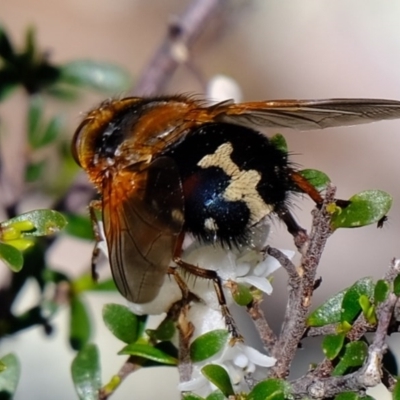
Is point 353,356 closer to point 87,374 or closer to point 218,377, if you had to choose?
point 218,377

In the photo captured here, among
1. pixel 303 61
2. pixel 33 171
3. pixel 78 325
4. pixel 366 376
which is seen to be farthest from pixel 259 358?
pixel 303 61

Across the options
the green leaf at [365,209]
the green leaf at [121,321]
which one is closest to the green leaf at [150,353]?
the green leaf at [121,321]

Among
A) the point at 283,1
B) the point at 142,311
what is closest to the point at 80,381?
the point at 142,311

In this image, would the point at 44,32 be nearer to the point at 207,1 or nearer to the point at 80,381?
the point at 207,1

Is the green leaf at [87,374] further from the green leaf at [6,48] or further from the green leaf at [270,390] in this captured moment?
the green leaf at [6,48]

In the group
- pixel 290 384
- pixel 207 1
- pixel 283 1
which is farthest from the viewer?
pixel 283 1
